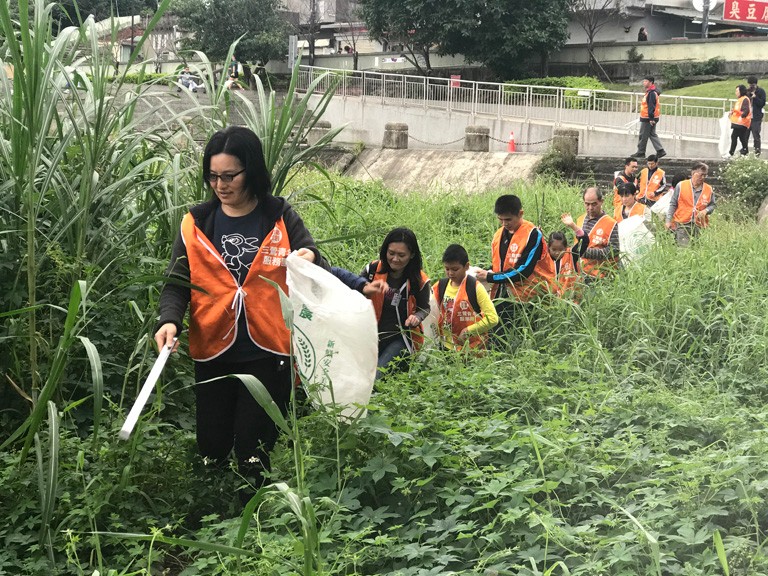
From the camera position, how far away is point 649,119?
18297 mm

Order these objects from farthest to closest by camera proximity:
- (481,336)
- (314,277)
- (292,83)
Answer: (481,336) < (292,83) < (314,277)

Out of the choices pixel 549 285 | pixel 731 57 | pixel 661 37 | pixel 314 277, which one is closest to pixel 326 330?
pixel 314 277

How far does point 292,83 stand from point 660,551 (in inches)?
123

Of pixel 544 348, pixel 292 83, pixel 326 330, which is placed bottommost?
pixel 544 348

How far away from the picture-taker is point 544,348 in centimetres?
623

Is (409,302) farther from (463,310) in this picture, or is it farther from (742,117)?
(742,117)

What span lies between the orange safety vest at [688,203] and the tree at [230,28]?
88.4 ft

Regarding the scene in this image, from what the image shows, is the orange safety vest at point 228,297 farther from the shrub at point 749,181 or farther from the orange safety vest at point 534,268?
the shrub at point 749,181

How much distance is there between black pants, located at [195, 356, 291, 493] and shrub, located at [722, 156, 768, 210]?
39.0 feet

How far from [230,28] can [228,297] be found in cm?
3454

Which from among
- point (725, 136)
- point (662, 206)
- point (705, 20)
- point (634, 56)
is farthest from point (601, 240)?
point (705, 20)

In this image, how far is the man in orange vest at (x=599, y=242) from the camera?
793 centimetres

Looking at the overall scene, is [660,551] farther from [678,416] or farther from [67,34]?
[67,34]

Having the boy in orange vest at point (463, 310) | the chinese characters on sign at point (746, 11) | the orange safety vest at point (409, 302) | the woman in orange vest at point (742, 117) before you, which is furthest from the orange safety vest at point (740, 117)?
the chinese characters on sign at point (746, 11)
